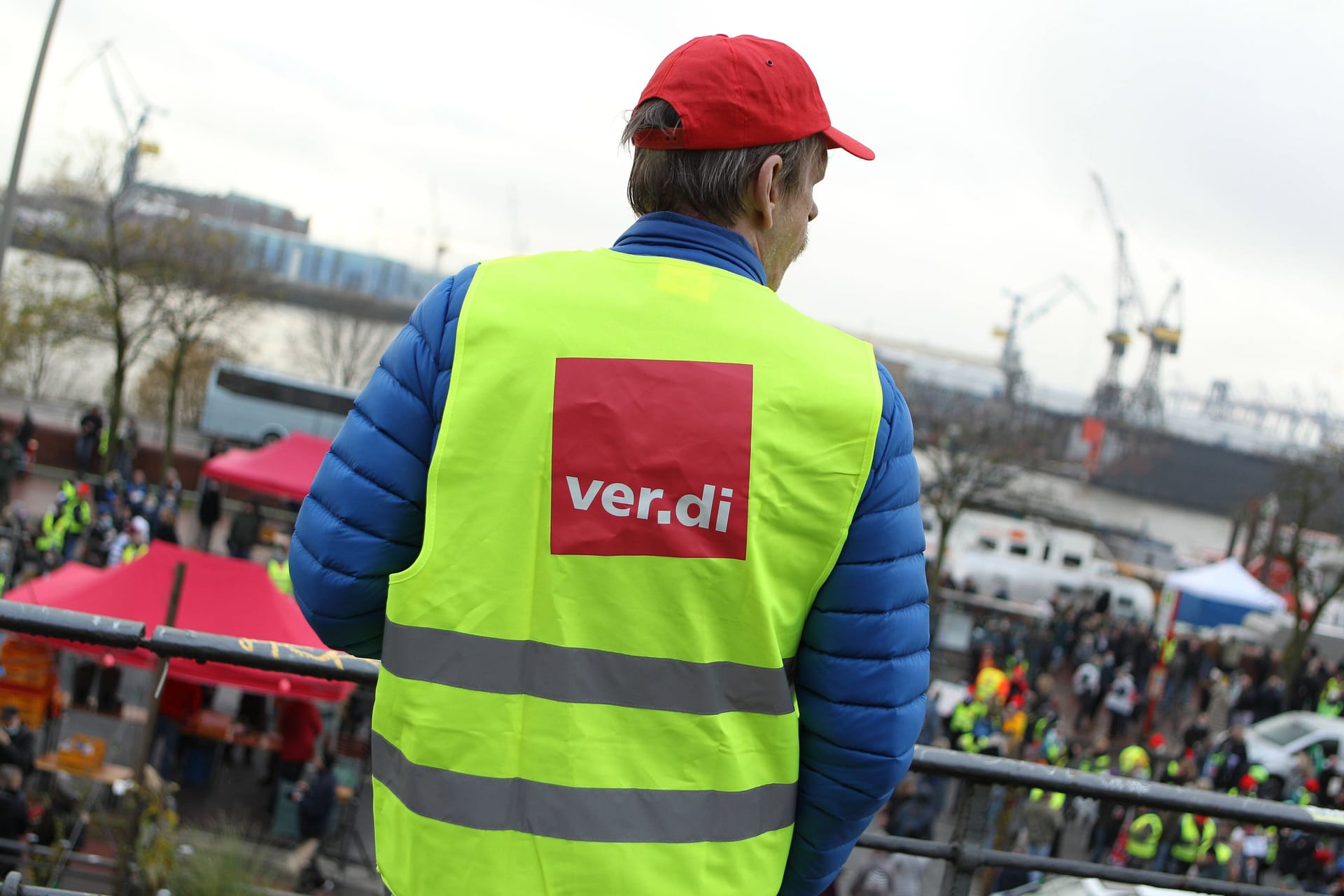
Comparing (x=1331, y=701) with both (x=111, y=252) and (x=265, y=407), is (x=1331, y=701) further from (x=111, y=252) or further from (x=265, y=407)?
(x=265, y=407)

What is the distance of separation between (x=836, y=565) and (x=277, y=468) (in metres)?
16.6

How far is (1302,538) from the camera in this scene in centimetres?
2730

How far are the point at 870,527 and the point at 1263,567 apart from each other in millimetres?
45424

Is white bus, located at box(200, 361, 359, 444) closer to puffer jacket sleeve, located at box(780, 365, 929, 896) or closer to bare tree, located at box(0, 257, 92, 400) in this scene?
bare tree, located at box(0, 257, 92, 400)

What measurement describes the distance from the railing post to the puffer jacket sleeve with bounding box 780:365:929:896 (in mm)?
958

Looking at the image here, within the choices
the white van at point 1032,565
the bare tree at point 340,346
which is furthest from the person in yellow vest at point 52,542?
the bare tree at point 340,346

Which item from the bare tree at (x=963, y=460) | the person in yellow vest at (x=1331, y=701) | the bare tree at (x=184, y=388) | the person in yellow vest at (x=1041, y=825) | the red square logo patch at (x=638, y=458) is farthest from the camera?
the bare tree at (x=184, y=388)

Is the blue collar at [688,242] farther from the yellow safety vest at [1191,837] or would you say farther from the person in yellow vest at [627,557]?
the yellow safety vest at [1191,837]

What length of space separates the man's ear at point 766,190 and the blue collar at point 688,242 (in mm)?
42

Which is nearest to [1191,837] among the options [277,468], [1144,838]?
[1144,838]

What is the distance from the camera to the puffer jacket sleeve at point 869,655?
4.21 ft

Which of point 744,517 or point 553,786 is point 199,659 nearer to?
point 553,786

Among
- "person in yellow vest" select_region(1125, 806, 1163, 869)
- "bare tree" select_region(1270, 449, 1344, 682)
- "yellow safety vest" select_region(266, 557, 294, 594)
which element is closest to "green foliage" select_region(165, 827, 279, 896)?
"yellow safety vest" select_region(266, 557, 294, 594)


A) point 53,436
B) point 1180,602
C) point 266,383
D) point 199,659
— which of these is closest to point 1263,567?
point 1180,602
